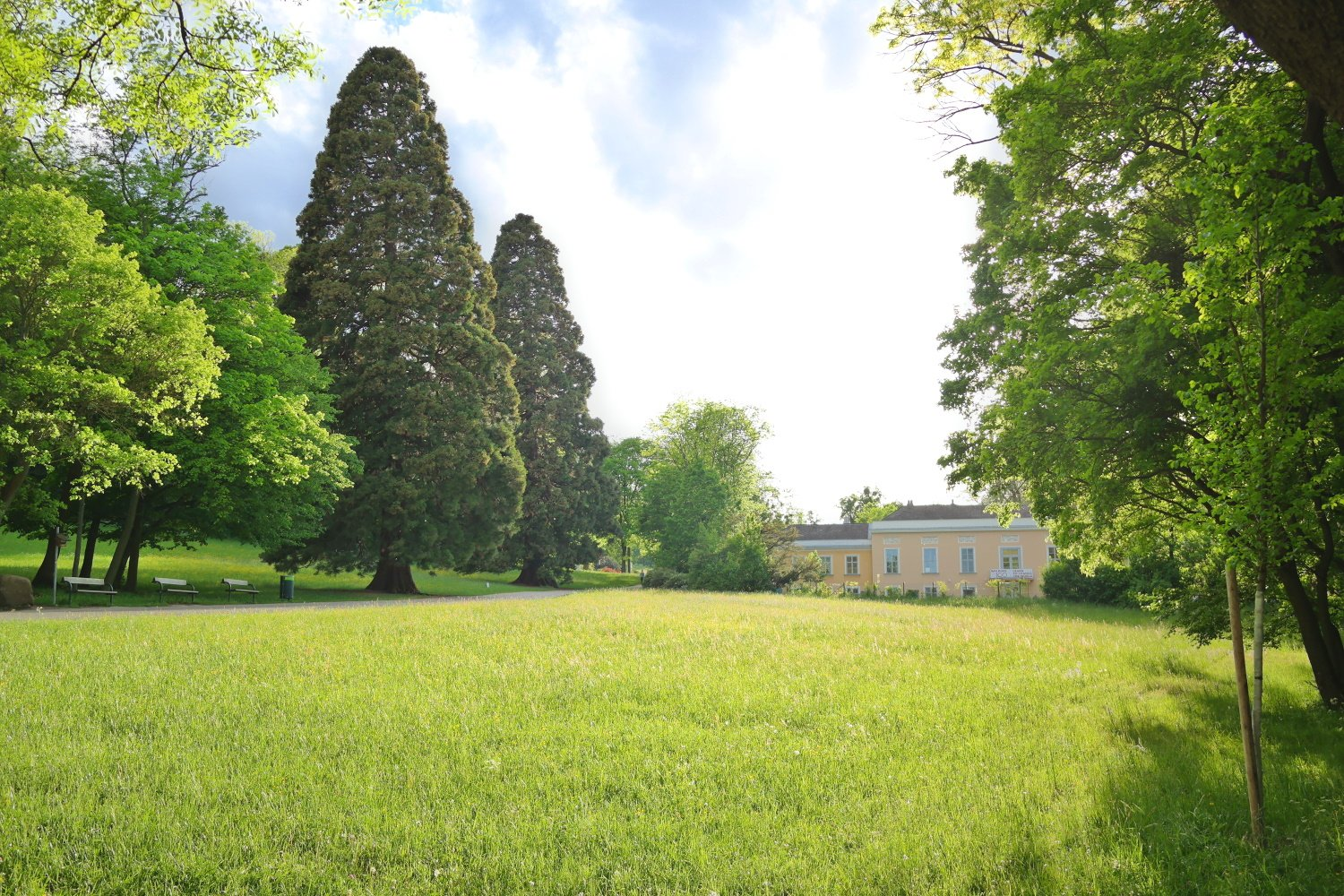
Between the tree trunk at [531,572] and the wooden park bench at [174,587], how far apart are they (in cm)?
2263

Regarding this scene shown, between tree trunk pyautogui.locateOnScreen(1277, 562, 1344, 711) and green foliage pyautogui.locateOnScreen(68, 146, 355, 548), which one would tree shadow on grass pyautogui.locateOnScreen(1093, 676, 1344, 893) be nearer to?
tree trunk pyautogui.locateOnScreen(1277, 562, 1344, 711)

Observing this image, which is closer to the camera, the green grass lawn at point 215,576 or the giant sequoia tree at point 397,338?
the green grass lawn at point 215,576

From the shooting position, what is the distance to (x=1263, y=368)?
16.4 ft

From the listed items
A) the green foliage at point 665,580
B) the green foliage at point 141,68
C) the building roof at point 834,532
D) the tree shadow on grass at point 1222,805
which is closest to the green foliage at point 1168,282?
the tree shadow on grass at point 1222,805

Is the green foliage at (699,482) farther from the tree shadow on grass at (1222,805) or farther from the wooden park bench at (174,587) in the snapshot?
the tree shadow on grass at (1222,805)

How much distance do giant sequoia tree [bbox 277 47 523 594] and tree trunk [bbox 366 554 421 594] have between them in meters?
0.06

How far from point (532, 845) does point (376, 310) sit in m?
28.3

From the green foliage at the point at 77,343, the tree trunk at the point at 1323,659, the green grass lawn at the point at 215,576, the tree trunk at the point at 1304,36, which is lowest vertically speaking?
the green grass lawn at the point at 215,576

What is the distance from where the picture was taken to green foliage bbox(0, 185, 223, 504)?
16266 millimetres

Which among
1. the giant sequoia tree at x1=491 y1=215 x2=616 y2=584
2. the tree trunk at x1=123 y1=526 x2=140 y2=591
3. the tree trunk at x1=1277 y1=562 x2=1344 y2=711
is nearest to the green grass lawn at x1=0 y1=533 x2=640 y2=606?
the tree trunk at x1=123 y1=526 x2=140 y2=591

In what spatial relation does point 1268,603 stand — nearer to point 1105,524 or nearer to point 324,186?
point 1105,524

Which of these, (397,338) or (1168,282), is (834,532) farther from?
(1168,282)

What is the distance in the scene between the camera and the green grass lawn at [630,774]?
436cm

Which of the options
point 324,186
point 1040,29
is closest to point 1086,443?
point 1040,29
